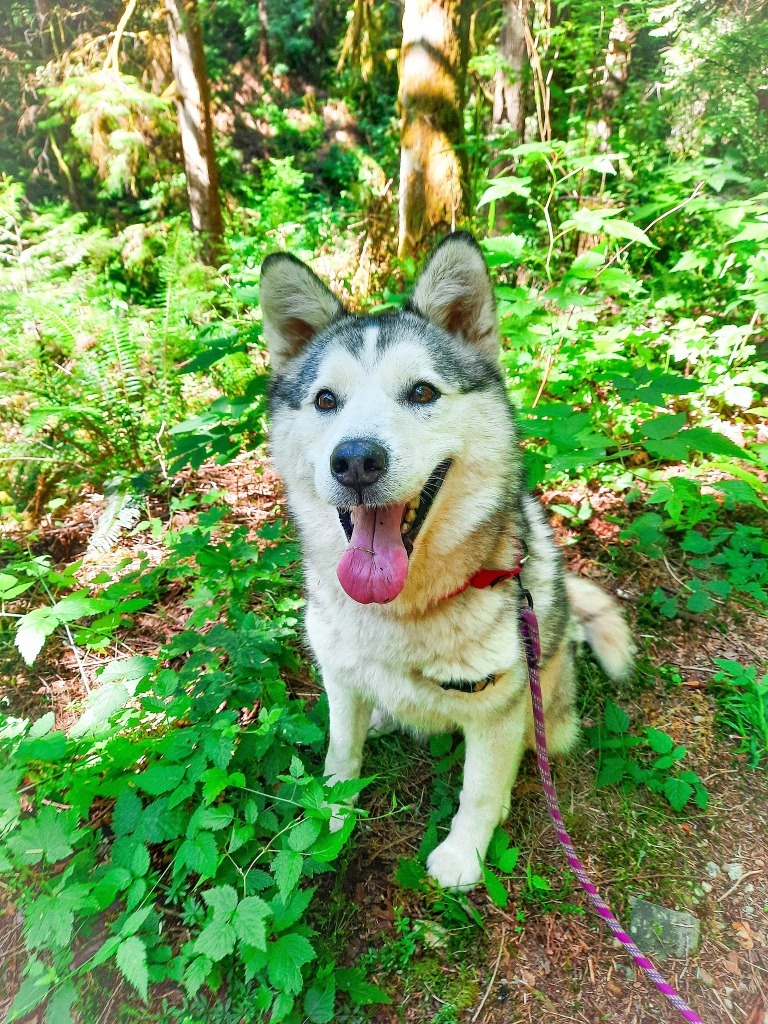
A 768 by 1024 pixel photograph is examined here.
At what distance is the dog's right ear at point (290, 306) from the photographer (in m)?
2.34

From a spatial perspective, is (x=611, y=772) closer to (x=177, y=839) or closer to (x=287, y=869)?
(x=287, y=869)

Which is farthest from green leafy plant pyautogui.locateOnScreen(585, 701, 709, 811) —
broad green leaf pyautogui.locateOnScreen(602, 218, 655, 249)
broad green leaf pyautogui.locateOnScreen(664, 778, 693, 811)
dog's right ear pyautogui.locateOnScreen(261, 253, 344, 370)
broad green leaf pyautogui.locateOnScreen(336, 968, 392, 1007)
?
broad green leaf pyautogui.locateOnScreen(602, 218, 655, 249)

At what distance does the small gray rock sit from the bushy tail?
987 millimetres

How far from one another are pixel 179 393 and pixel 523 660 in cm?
368

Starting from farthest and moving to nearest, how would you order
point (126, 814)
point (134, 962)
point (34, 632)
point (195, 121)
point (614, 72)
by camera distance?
point (195, 121)
point (614, 72)
point (34, 632)
point (126, 814)
point (134, 962)

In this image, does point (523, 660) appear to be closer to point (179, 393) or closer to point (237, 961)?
point (237, 961)

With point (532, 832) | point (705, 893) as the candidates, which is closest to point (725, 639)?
point (705, 893)

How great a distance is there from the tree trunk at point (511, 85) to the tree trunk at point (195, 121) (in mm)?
3507

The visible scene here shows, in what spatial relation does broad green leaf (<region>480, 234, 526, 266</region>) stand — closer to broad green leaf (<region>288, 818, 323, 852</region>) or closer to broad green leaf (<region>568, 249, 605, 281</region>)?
A: broad green leaf (<region>568, 249, 605, 281</region>)

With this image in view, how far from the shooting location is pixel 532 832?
2.49 m

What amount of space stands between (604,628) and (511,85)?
21.5 feet

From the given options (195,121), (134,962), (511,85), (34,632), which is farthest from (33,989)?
(511,85)

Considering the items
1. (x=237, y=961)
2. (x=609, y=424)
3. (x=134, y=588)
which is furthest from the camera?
(x=609, y=424)

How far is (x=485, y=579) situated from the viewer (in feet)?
7.04
